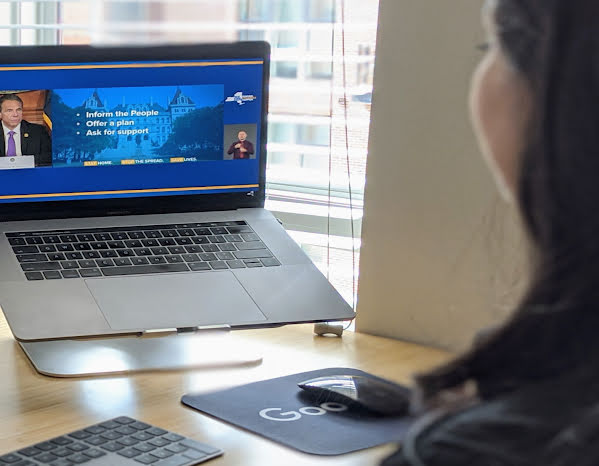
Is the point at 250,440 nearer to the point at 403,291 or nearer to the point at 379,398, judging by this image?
the point at 379,398

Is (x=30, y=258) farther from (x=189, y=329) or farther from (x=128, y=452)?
(x=128, y=452)

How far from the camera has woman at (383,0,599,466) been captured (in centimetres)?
49

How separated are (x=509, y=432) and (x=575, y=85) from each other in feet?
0.62

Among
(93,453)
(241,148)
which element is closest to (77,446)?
(93,453)

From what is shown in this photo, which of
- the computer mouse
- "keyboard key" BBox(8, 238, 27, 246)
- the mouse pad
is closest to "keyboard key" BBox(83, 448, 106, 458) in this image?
the mouse pad

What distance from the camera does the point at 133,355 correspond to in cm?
135

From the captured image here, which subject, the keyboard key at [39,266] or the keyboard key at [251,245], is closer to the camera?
the keyboard key at [39,266]

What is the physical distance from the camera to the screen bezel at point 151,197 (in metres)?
1.32

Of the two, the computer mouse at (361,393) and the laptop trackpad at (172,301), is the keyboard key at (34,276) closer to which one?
the laptop trackpad at (172,301)

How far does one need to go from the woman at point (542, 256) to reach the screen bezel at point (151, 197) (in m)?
0.86

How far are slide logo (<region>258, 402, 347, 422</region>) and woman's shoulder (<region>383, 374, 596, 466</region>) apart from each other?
1.96 feet

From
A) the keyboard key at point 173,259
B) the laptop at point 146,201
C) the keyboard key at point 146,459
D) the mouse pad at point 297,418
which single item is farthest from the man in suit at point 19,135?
the keyboard key at point 146,459

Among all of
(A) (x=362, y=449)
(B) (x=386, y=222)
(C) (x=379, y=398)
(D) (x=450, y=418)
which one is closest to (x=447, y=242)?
(B) (x=386, y=222)

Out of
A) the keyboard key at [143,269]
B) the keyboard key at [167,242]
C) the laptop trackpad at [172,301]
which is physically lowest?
the laptop trackpad at [172,301]
